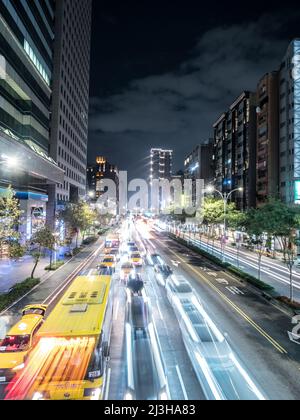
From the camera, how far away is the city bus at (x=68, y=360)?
350 inches

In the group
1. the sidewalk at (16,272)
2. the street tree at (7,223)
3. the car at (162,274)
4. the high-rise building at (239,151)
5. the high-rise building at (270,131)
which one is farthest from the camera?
the high-rise building at (239,151)

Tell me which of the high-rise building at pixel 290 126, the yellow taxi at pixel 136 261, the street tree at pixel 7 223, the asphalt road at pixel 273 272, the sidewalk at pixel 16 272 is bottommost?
the asphalt road at pixel 273 272

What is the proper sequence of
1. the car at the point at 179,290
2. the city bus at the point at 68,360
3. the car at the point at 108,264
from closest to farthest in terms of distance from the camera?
1. the city bus at the point at 68,360
2. the car at the point at 179,290
3. the car at the point at 108,264

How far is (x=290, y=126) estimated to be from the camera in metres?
62.1

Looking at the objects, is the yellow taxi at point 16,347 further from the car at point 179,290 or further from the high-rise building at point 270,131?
the high-rise building at point 270,131

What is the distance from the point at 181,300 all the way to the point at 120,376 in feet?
24.8

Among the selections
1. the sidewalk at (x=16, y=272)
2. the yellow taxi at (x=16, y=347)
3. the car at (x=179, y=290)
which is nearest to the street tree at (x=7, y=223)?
the sidewalk at (x=16, y=272)

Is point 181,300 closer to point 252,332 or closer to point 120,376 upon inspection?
point 252,332

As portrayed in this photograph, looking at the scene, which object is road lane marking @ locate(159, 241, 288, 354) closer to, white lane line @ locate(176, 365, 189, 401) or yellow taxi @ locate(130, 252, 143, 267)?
white lane line @ locate(176, 365, 189, 401)

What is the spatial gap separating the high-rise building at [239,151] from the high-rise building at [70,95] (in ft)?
175

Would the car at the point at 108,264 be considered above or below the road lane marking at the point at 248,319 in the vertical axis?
above

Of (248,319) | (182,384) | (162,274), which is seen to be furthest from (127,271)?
(182,384)

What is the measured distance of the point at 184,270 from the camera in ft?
111
